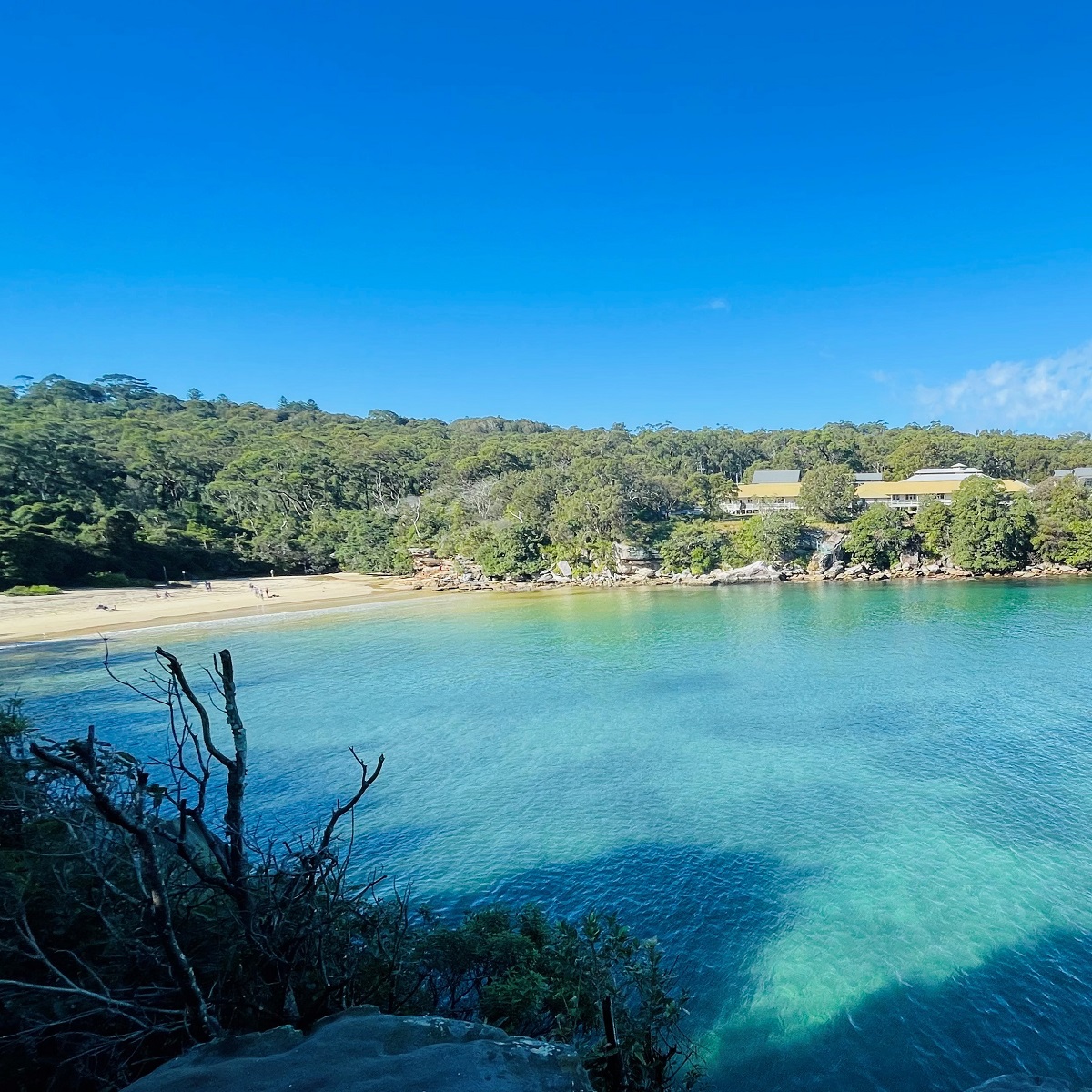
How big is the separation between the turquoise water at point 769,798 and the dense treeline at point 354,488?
2621 cm

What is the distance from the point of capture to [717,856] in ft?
44.8

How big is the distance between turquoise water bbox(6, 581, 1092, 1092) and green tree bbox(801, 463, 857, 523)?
90.7ft

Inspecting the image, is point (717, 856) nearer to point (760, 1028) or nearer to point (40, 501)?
point (760, 1028)

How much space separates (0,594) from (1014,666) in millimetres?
64457

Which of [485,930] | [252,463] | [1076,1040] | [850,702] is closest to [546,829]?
[485,930]

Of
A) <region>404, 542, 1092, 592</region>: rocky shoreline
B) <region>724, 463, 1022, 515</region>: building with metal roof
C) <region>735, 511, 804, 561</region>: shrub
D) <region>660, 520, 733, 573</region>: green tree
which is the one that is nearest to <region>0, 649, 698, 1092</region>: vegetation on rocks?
<region>404, 542, 1092, 592</region>: rocky shoreline

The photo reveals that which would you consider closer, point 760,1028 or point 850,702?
point 760,1028

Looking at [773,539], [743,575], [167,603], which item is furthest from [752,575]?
[167,603]

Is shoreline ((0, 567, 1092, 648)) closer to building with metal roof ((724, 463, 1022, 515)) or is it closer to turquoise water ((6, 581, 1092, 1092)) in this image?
turquoise water ((6, 581, 1092, 1092))

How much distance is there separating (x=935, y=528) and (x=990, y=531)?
4207 millimetres

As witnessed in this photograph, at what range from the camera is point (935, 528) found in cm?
5475

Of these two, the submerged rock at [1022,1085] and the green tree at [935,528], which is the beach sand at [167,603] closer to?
the submerged rock at [1022,1085]

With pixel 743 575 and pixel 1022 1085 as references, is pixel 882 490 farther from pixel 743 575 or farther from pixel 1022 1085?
pixel 1022 1085

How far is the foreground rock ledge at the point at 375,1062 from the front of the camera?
4363 mm
